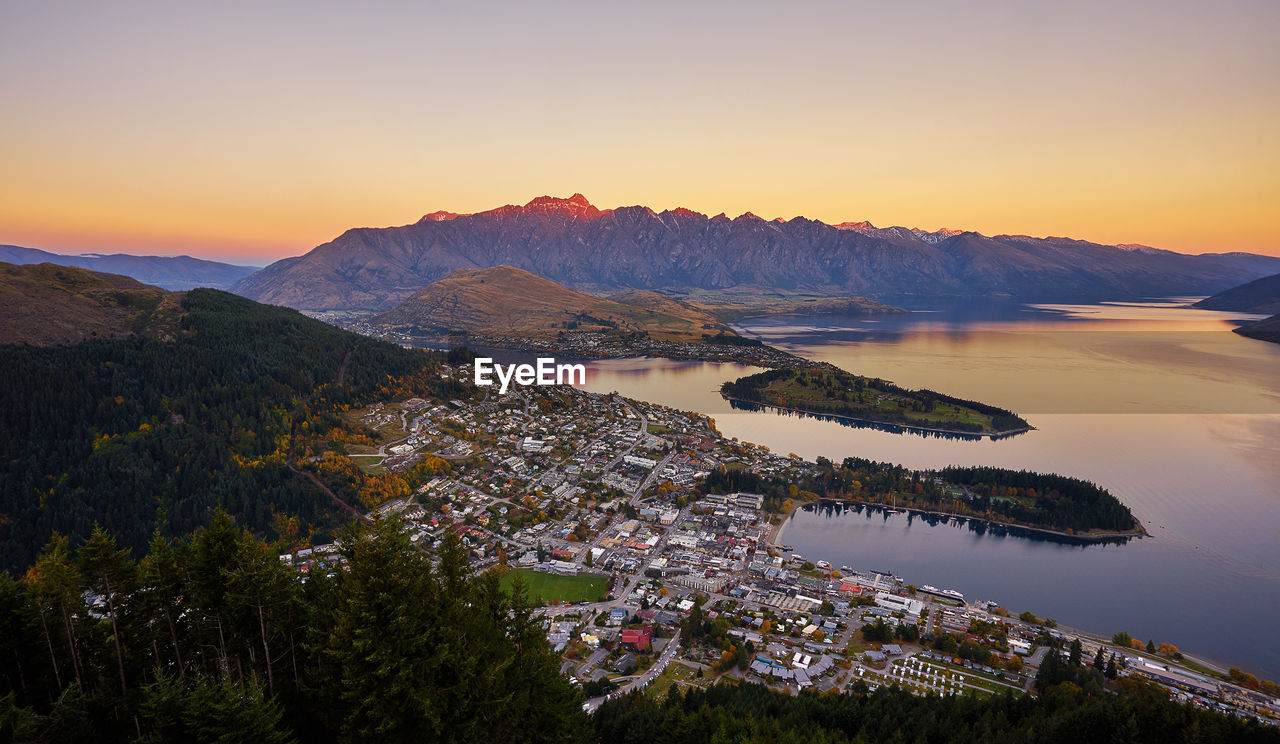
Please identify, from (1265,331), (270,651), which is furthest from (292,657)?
(1265,331)

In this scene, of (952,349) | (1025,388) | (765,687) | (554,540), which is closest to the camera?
(765,687)

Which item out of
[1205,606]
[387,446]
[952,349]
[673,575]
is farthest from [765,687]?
[952,349]

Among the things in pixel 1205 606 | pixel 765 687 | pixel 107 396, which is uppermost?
pixel 107 396

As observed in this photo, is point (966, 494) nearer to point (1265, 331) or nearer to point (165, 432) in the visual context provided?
point (165, 432)

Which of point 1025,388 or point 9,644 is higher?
point 9,644

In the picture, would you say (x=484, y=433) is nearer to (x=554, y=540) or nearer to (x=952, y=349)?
(x=554, y=540)

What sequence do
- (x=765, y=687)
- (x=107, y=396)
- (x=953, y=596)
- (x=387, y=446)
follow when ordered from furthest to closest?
(x=387, y=446)
(x=107, y=396)
(x=953, y=596)
(x=765, y=687)

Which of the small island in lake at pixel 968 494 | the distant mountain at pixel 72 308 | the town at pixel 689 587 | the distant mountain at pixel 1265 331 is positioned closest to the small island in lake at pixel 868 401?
the small island in lake at pixel 968 494
